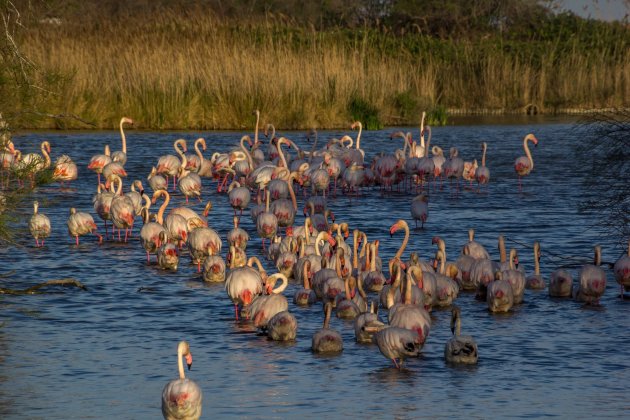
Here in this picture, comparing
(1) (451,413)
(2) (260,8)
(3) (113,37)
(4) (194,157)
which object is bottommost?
(1) (451,413)

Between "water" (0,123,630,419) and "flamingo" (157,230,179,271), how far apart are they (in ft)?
0.34

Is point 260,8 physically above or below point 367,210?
above

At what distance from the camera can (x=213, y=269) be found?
36.8ft

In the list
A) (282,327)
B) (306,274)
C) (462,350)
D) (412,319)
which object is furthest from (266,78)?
(462,350)

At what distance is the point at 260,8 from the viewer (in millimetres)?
57156

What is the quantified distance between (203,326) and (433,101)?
875 inches

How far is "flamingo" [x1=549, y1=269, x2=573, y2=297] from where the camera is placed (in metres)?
10.5

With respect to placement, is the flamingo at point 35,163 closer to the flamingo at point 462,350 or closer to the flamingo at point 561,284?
the flamingo at point 462,350

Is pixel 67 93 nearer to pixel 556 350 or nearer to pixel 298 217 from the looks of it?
pixel 298 217

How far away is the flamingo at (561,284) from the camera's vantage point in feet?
34.4

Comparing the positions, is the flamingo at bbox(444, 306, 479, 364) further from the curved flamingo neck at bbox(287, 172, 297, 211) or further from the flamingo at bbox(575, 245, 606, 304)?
the curved flamingo neck at bbox(287, 172, 297, 211)

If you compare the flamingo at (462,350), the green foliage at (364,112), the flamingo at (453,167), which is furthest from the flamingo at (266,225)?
the green foliage at (364,112)

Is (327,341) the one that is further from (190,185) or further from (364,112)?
(364,112)

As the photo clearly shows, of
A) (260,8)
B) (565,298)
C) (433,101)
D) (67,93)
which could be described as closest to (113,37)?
(67,93)
